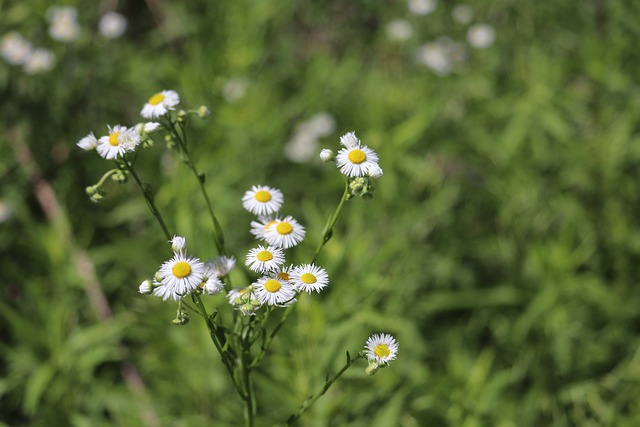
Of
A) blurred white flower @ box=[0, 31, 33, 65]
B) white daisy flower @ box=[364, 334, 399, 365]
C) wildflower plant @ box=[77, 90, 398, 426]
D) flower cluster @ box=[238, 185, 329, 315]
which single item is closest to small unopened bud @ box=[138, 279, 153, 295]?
wildflower plant @ box=[77, 90, 398, 426]

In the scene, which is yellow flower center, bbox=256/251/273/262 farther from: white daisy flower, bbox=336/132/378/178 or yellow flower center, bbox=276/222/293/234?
white daisy flower, bbox=336/132/378/178

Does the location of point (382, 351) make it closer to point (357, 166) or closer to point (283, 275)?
point (283, 275)

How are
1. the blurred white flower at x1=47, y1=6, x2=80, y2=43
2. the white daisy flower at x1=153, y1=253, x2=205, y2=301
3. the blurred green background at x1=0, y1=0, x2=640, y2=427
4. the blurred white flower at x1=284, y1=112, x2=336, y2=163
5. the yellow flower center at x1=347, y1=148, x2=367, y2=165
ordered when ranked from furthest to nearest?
the blurred white flower at x1=284, y1=112, x2=336, y2=163, the blurred white flower at x1=47, y1=6, x2=80, y2=43, the blurred green background at x1=0, y1=0, x2=640, y2=427, the yellow flower center at x1=347, y1=148, x2=367, y2=165, the white daisy flower at x1=153, y1=253, x2=205, y2=301

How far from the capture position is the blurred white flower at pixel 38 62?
3154mm

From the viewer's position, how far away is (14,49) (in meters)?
3.18

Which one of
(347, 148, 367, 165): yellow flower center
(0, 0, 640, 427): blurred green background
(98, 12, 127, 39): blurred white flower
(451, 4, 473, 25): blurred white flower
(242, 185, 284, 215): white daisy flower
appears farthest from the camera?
(451, 4, 473, 25): blurred white flower

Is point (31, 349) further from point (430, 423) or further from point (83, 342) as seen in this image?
point (430, 423)

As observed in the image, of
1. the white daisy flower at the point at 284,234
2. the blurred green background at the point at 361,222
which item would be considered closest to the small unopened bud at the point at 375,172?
the white daisy flower at the point at 284,234

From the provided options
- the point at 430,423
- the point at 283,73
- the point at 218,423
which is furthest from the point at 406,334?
the point at 283,73

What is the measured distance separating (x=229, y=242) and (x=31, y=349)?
847 millimetres

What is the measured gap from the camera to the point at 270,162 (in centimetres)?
330

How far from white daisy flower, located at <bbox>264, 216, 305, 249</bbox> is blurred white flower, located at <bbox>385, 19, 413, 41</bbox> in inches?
115

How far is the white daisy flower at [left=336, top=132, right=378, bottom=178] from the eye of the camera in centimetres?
124

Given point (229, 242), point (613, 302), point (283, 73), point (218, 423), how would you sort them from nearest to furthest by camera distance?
1. point (218, 423)
2. point (613, 302)
3. point (229, 242)
4. point (283, 73)
